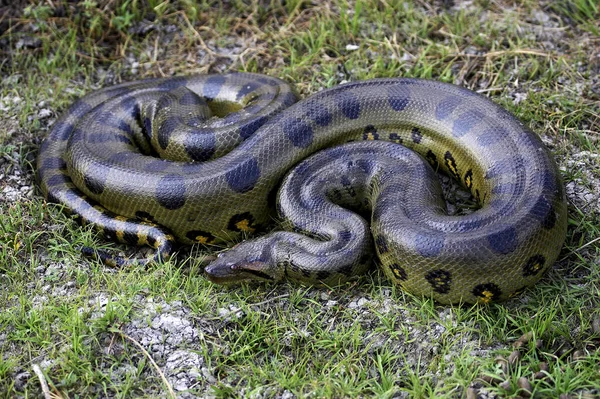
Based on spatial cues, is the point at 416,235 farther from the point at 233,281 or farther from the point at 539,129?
the point at 539,129

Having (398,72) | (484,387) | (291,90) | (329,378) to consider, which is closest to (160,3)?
(291,90)

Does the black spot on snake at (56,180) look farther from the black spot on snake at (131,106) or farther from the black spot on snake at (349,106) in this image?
the black spot on snake at (349,106)

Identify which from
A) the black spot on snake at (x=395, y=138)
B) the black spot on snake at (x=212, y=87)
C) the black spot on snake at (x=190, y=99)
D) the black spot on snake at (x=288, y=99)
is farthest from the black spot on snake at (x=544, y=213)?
the black spot on snake at (x=212, y=87)

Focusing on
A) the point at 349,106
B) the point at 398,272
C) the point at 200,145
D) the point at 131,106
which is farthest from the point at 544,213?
the point at 131,106

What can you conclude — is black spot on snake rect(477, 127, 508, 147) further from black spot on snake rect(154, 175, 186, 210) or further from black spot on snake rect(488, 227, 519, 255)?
black spot on snake rect(154, 175, 186, 210)

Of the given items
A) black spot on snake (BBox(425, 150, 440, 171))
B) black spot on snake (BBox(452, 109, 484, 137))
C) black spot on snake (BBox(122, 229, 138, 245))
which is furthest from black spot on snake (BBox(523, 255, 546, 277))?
black spot on snake (BBox(122, 229, 138, 245))
